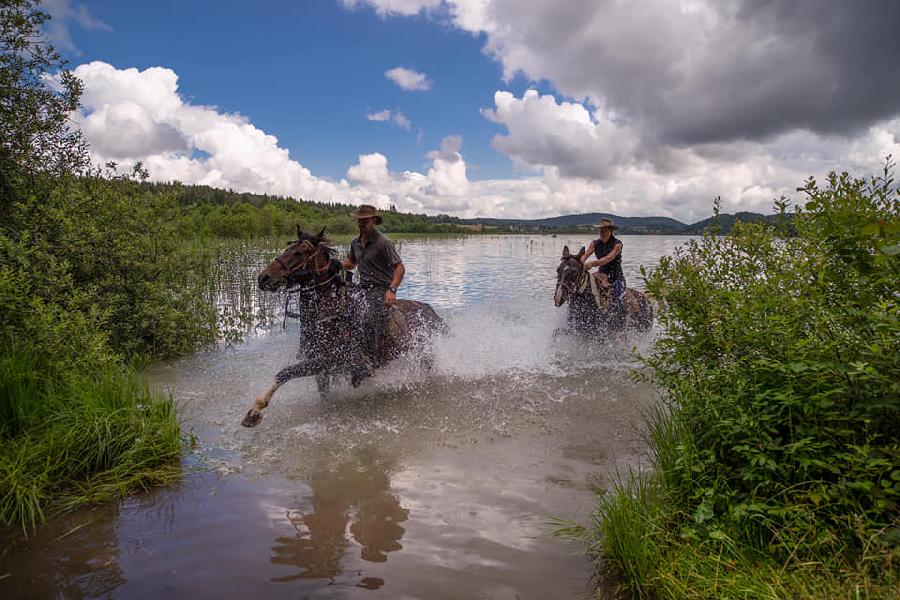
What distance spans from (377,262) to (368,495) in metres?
3.66

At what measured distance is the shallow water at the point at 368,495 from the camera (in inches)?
135

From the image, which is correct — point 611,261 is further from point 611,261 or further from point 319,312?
point 319,312

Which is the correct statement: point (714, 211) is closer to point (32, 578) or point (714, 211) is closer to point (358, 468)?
point (358, 468)

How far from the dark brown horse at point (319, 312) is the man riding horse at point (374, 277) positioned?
7.6 inches

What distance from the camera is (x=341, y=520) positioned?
424 centimetres

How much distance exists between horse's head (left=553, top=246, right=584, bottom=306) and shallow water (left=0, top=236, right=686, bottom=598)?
1649 millimetres

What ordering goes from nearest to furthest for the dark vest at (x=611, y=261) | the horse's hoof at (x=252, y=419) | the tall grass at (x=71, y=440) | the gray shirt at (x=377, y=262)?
the tall grass at (x=71, y=440)
the horse's hoof at (x=252, y=419)
the gray shirt at (x=377, y=262)
the dark vest at (x=611, y=261)

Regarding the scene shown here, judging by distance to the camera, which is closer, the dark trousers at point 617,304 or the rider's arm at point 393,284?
the rider's arm at point 393,284

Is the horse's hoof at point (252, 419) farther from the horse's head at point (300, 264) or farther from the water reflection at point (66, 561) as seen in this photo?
the water reflection at point (66, 561)

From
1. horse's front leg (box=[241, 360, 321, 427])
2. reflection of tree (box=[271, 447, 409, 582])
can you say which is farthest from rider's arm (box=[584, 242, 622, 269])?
reflection of tree (box=[271, 447, 409, 582])

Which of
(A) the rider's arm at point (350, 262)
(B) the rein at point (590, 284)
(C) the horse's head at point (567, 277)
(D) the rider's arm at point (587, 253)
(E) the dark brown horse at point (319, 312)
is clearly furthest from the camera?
(D) the rider's arm at point (587, 253)

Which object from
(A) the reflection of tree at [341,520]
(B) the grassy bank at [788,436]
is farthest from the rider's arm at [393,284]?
(B) the grassy bank at [788,436]

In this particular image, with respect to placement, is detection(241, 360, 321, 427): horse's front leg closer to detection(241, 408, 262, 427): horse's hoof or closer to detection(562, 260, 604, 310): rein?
detection(241, 408, 262, 427): horse's hoof

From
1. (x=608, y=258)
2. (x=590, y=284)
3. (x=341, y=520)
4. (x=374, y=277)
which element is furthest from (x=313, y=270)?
(x=608, y=258)
